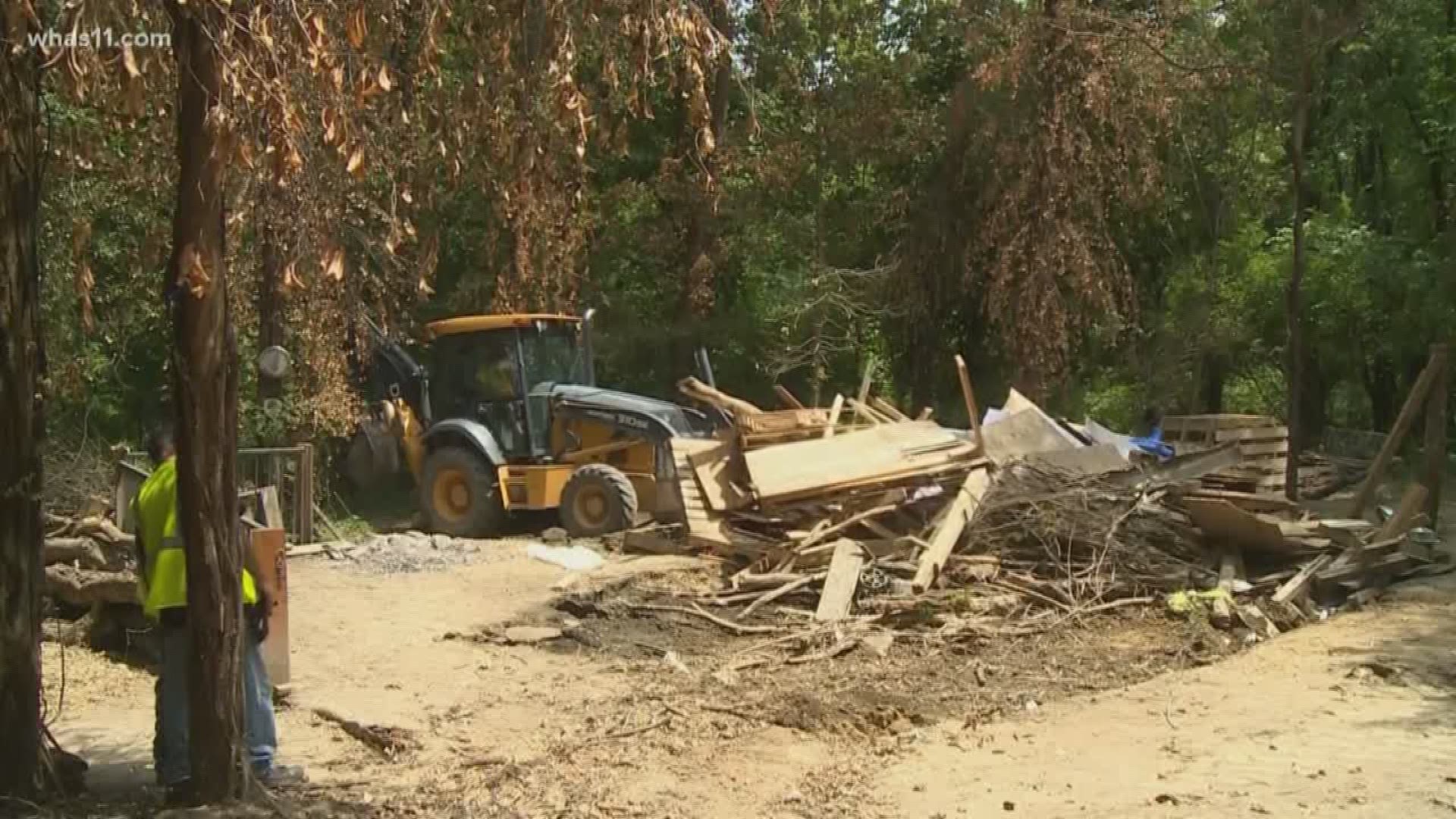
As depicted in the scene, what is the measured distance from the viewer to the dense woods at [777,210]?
17.0 feet

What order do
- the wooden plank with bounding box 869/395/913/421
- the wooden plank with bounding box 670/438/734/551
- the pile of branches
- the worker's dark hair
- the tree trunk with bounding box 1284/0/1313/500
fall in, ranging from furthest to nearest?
the wooden plank with bounding box 869/395/913/421, the tree trunk with bounding box 1284/0/1313/500, the wooden plank with bounding box 670/438/734/551, the pile of branches, the worker's dark hair

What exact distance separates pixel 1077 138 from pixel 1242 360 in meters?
8.72

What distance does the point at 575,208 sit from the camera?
327 inches

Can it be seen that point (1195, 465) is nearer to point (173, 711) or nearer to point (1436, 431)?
point (1436, 431)

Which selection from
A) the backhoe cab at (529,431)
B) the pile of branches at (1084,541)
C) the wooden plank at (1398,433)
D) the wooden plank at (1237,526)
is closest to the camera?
the pile of branches at (1084,541)

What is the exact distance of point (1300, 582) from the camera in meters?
11.1

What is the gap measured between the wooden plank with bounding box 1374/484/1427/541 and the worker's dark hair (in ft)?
32.8

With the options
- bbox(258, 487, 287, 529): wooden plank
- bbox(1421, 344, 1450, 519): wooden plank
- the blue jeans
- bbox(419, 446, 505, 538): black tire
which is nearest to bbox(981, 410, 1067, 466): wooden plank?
bbox(1421, 344, 1450, 519): wooden plank

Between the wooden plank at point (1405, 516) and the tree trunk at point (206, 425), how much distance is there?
10.1 metres

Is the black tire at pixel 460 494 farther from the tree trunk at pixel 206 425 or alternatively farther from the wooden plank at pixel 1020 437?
the tree trunk at pixel 206 425

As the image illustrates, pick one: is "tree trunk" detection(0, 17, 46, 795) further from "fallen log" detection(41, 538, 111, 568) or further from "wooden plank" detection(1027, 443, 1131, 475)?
"wooden plank" detection(1027, 443, 1131, 475)

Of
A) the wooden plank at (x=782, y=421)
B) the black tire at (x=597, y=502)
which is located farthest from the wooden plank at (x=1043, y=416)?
the black tire at (x=597, y=502)

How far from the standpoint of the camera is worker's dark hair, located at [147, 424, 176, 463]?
589 cm

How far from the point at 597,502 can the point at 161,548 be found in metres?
10.6
